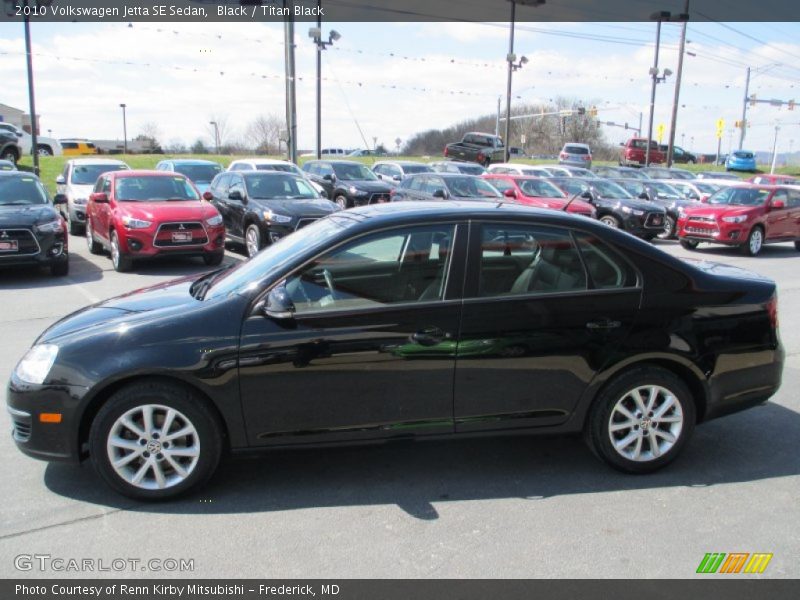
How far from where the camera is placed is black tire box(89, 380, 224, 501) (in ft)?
12.2

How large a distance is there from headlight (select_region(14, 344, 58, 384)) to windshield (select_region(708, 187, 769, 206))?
54.1ft

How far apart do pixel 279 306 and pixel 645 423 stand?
91.3 inches

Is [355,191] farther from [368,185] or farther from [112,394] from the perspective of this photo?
[112,394]

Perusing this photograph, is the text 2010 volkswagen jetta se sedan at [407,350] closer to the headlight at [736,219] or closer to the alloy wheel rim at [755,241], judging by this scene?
the headlight at [736,219]

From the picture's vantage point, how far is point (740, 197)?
17031 millimetres

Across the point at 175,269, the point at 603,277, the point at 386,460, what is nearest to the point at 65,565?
the point at 386,460

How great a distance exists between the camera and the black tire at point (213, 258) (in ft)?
39.9

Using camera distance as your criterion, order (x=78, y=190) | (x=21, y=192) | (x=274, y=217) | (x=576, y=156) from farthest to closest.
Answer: (x=576, y=156), (x=78, y=190), (x=274, y=217), (x=21, y=192)

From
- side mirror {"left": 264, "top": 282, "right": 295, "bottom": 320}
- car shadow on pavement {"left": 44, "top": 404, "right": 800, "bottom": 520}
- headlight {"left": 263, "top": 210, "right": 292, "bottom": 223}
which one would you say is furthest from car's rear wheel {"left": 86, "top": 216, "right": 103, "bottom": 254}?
side mirror {"left": 264, "top": 282, "right": 295, "bottom": 320}

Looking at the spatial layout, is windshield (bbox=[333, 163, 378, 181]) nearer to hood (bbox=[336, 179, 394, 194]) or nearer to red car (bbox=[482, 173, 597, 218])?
hood (bbox=[336, 179, 394, 194])

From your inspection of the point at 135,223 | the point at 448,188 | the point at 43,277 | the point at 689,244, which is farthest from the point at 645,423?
the point at 689,244

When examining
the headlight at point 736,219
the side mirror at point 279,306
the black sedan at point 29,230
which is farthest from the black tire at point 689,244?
the side mirror at point 279,306

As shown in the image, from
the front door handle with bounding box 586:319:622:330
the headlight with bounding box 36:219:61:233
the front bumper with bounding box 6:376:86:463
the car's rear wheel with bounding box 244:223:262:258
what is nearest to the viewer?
the front bumper with bounding box 6:376:86:463

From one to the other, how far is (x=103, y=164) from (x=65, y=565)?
53.9ft
